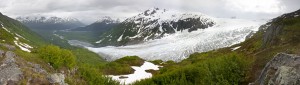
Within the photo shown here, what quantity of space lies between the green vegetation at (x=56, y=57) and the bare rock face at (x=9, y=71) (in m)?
8.04

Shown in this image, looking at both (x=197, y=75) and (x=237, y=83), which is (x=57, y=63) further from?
(x=197, y=75)

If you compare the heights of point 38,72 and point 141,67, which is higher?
point 38,72

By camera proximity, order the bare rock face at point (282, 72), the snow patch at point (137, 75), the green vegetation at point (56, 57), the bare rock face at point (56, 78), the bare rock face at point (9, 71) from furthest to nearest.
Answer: the snow patch at point (137, 75)
the green vegetation at point (56, 57)
the bare rock face at point (56, 78)
the bare rock face at point (9, 71)
the bare rock face at point (282, 72)

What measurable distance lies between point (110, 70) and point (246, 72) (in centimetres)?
5894

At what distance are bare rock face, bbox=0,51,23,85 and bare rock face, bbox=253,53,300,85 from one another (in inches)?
1206

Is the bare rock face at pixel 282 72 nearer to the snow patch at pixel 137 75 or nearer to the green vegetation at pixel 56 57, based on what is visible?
the green vegetation at pixel 56 57

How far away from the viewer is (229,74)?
59312mm

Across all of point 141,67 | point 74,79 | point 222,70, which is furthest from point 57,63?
point 141,67

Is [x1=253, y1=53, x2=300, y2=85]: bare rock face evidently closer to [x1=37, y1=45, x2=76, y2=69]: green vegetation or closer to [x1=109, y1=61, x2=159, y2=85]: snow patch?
[x1=37, y1=45, x2=76, y2=69]: green vegetation

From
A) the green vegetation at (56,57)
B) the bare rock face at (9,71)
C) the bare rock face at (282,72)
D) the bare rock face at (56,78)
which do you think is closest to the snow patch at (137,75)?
the green vegetation at (56,57)

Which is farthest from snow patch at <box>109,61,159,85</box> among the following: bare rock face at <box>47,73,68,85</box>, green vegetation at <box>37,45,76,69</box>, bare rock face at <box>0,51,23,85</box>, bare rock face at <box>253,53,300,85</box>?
bare rock face at <box>253,53,300,85</box>

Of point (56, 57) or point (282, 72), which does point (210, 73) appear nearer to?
point (56, 57)

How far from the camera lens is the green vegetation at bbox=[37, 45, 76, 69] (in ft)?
206

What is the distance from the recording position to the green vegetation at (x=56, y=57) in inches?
2468
